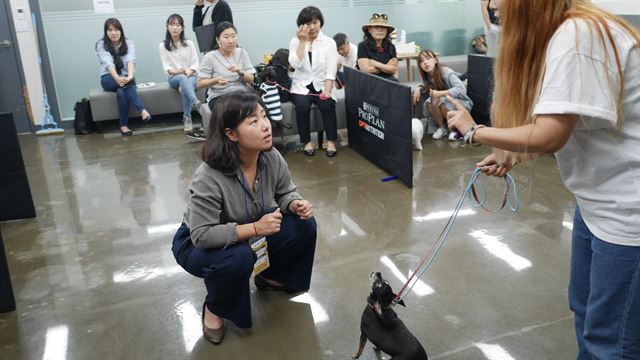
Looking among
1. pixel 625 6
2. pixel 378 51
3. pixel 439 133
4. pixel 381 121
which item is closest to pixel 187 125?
pixel 378 51

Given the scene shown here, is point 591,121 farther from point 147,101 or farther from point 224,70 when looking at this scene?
Result: point 147,101

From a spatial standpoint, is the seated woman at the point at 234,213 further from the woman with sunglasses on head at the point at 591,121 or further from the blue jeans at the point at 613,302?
the blue jeans at the point at 613,302

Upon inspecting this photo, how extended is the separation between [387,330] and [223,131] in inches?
37.8

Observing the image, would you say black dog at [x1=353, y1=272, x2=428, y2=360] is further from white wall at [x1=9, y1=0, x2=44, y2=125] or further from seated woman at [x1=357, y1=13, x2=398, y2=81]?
white wall at [x1=9, y1=0, x2=44, y2=125]

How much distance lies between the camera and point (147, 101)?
19.9 ft

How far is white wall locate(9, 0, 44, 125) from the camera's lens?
5.75 metres

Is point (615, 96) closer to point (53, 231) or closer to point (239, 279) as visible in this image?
point (239, 279)

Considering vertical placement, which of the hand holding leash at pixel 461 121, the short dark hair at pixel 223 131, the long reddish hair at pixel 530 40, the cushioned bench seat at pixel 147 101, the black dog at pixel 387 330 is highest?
the long reddish hair at pixel 530 40

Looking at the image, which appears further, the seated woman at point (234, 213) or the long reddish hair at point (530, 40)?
the seated woman at point (234, 213)

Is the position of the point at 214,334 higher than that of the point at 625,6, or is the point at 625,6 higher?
the point at 625,6

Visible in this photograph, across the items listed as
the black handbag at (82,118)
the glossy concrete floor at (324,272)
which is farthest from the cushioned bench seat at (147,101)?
the glossy concrete floor at (324,272)

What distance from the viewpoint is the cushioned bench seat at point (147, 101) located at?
19.1ft

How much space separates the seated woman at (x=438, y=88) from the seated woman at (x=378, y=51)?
28cm

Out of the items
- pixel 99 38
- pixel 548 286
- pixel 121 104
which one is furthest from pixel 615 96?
pixel 99 38
